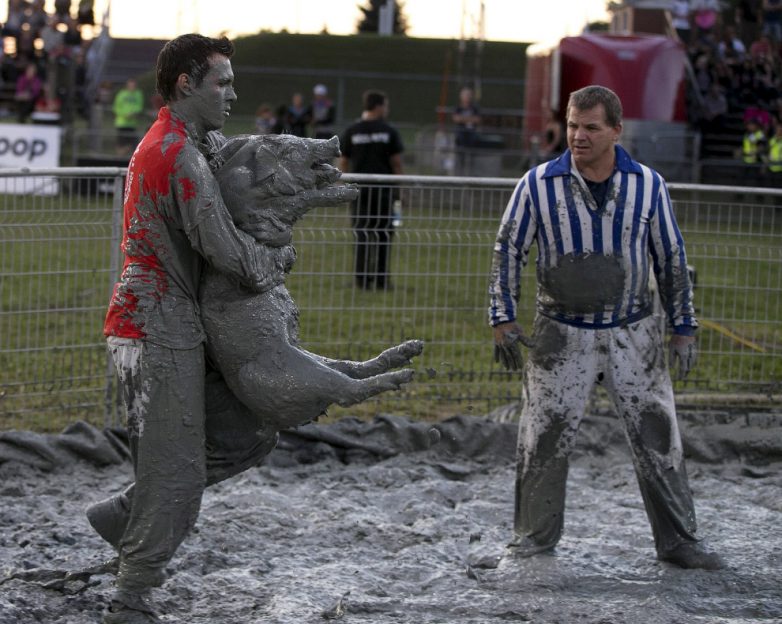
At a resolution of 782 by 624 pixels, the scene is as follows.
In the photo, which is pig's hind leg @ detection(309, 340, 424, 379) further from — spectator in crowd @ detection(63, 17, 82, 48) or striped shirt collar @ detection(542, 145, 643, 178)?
spectator in crowd @ detection(63, 17, 82, 48)

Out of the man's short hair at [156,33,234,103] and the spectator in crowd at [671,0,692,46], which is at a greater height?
the spectator in crowd at [671,0,692,46]

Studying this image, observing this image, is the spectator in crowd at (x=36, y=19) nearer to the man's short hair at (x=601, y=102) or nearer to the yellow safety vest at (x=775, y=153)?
the yellow safety vest at (x=775, y=153)

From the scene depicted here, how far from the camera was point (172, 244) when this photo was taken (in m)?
4.55

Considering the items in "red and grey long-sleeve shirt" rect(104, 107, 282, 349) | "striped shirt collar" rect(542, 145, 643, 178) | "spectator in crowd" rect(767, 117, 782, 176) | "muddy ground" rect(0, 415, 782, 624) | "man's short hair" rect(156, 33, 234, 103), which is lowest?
"muddy ground" rect(0, 415, 782, 624)

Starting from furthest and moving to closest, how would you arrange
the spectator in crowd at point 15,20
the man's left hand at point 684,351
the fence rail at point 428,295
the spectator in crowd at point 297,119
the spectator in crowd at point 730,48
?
the spectator in crowd at point 15,20 → the spectator in crowd at point 730,48 → the spectator in crowd at point 297,119 → the fence rail at point 428,295 → the man's left hand at point 684,351

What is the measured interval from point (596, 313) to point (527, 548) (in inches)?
45.5

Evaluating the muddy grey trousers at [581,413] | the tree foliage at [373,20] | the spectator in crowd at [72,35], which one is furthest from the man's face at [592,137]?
the tree foliage at [373,20]

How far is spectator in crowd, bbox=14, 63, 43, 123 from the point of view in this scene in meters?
25.7

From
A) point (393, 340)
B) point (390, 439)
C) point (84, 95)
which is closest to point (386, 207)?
point (393, 340)

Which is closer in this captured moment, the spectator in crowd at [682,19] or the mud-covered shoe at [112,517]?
the mud-covered shoe at [112,517]

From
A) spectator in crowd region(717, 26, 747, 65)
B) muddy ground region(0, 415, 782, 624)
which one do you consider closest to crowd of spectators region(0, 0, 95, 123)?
spectator in crowd region(717, 26, 747, 65)

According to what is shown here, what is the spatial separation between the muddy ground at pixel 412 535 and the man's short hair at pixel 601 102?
1707 mm

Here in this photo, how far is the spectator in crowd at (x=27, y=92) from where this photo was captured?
25.7 metres

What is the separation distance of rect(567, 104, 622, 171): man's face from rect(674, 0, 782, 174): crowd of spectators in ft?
44.9
